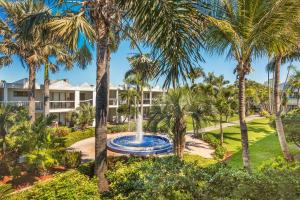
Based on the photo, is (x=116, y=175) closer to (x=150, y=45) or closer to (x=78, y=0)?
(x=150, y=45)

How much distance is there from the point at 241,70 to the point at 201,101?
929cm

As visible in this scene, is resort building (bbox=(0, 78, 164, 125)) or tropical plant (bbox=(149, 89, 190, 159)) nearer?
tropical plant (bbox=(149, 89, 190, 159))

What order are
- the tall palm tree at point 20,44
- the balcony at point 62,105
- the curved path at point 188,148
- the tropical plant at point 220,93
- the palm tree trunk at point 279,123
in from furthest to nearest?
the balcony at point 62,105
the tropical plant at point 220,93
the curved path at point 188,148
the tall palm tree at point 20,44
the palm tree trunk at point 279,123

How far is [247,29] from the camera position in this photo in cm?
720

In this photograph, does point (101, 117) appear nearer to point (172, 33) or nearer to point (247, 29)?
point (172, 33)

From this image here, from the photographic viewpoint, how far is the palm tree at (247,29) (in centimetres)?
661

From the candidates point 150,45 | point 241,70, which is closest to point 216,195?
point 150,45

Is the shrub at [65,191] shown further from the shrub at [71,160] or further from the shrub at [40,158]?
the shrub at [71,160]

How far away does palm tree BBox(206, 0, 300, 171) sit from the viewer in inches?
260

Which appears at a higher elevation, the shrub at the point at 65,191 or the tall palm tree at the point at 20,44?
the tall palm tree at the point at 20,44

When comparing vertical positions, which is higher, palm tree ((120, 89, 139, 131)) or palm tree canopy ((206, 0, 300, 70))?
palm tree canopy ((206, 0, 300, 70))

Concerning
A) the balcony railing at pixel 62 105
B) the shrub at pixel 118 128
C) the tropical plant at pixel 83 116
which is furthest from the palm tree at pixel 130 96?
the balcony railing at pixel 62 105

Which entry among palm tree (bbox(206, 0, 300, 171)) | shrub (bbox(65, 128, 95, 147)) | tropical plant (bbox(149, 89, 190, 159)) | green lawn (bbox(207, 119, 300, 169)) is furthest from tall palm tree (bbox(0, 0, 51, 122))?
green lawn (bbox(207, 119, 300, 169))

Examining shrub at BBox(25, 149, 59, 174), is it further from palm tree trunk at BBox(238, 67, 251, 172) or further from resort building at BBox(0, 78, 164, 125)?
resort building at BBox(0, 78, 164, 125)
